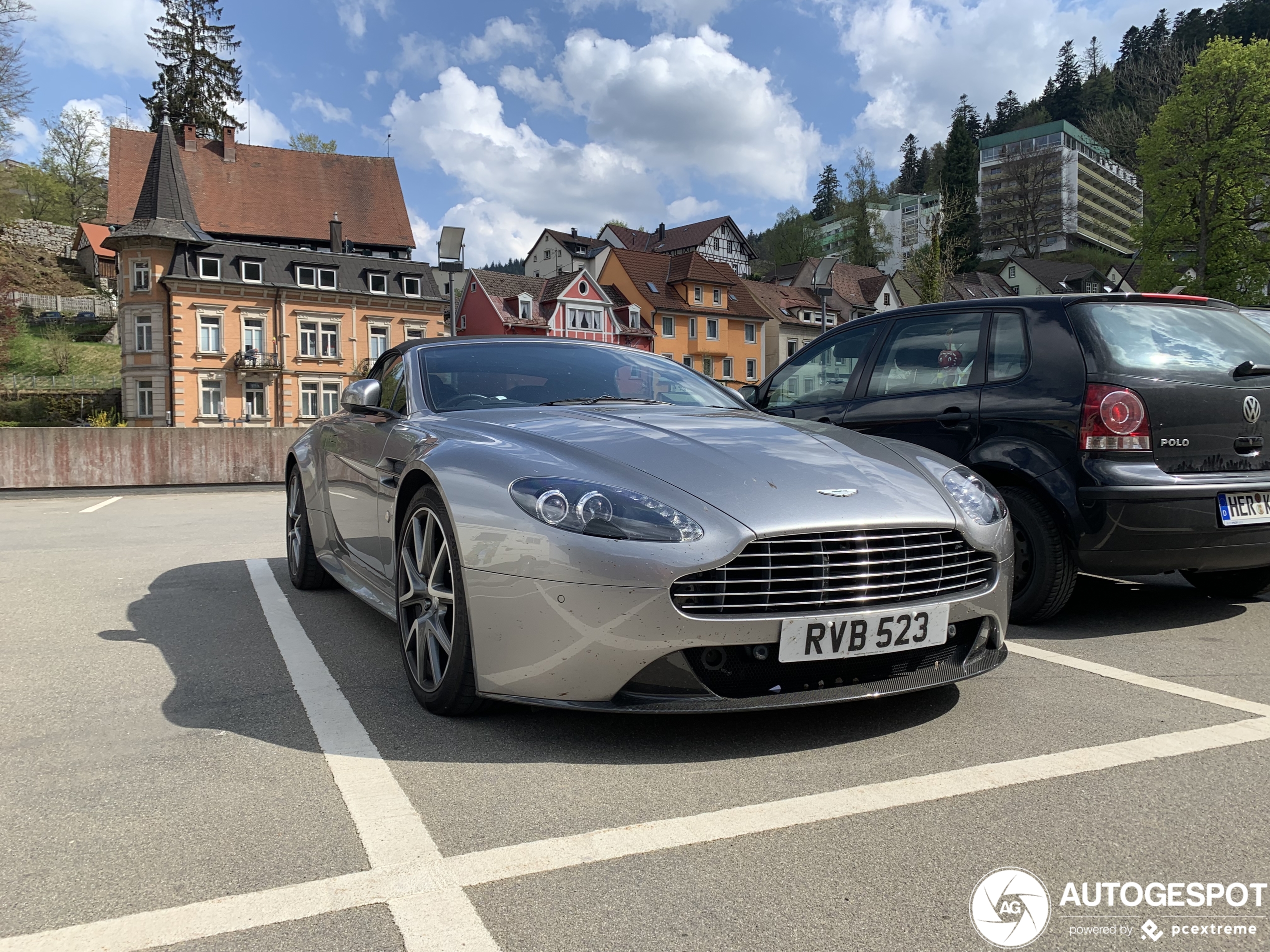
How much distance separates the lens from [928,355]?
18.3 ft

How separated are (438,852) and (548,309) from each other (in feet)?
186

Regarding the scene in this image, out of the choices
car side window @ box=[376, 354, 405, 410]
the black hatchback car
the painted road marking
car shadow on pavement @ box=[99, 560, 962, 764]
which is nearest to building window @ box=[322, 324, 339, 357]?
car side window @ box=[376, 354, 405, 410]

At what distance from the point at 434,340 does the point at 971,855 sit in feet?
11.5

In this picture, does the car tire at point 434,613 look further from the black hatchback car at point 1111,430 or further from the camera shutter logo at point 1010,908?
the black hatchback car at point 1111,430

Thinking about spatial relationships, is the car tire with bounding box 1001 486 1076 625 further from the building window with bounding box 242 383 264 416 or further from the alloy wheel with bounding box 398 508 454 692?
the building window with bounding box 242 383 264 416

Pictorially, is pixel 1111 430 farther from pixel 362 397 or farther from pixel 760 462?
pixel 362 397

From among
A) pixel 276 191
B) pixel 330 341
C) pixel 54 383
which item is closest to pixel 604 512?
pixel 330 341

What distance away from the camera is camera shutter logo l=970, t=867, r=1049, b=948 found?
197 centimetres

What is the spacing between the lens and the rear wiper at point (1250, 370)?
476 centimetres

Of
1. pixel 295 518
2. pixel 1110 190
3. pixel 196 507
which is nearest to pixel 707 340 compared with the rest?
pixel 196 507

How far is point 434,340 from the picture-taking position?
4930 millimetres

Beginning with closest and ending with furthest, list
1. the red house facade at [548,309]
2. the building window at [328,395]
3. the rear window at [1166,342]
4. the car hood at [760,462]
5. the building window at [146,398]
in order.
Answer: the car hood at [760,462], the rear window at [1166,342], the building window at [146,398], the building window at [328,395], the red house facade at [548,309]

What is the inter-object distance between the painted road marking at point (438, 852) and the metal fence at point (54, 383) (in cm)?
5201

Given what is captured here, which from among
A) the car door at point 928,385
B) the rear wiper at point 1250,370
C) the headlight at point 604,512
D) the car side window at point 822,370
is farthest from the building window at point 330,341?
the headlight at point 604,512
